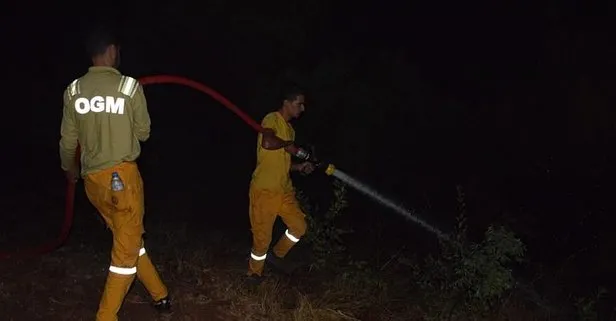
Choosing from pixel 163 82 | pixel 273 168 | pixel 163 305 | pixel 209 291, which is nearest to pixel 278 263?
pixel 209 291

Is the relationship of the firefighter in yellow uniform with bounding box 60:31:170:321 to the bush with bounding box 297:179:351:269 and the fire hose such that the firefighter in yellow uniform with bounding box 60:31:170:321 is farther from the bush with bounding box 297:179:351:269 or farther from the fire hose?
the bush with bounding box 297:179:351:269

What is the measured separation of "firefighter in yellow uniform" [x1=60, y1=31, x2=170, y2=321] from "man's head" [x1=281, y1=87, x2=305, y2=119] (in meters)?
1.42

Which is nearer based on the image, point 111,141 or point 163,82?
point 111,141

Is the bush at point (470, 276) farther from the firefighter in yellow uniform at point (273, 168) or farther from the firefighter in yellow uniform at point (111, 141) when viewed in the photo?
the firefighter in yellow uniform at point (111, 141)

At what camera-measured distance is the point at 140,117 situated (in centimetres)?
398

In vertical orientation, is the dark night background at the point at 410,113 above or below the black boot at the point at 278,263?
above

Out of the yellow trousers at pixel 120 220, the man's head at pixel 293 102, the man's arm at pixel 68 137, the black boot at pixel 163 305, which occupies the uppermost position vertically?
the man's head at pixel 293 102

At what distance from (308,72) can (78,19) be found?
18.8 feet

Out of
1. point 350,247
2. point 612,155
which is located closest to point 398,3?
point 612,155

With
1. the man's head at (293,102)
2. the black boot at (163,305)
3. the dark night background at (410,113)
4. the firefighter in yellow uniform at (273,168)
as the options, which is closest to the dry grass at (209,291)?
the black boot at (163,305)

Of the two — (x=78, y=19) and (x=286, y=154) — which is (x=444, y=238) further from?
(x=78, y=19)

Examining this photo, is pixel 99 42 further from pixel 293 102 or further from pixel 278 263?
pixel 278 263

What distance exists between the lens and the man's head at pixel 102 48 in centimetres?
386

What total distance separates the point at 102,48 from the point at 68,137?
61 cm
